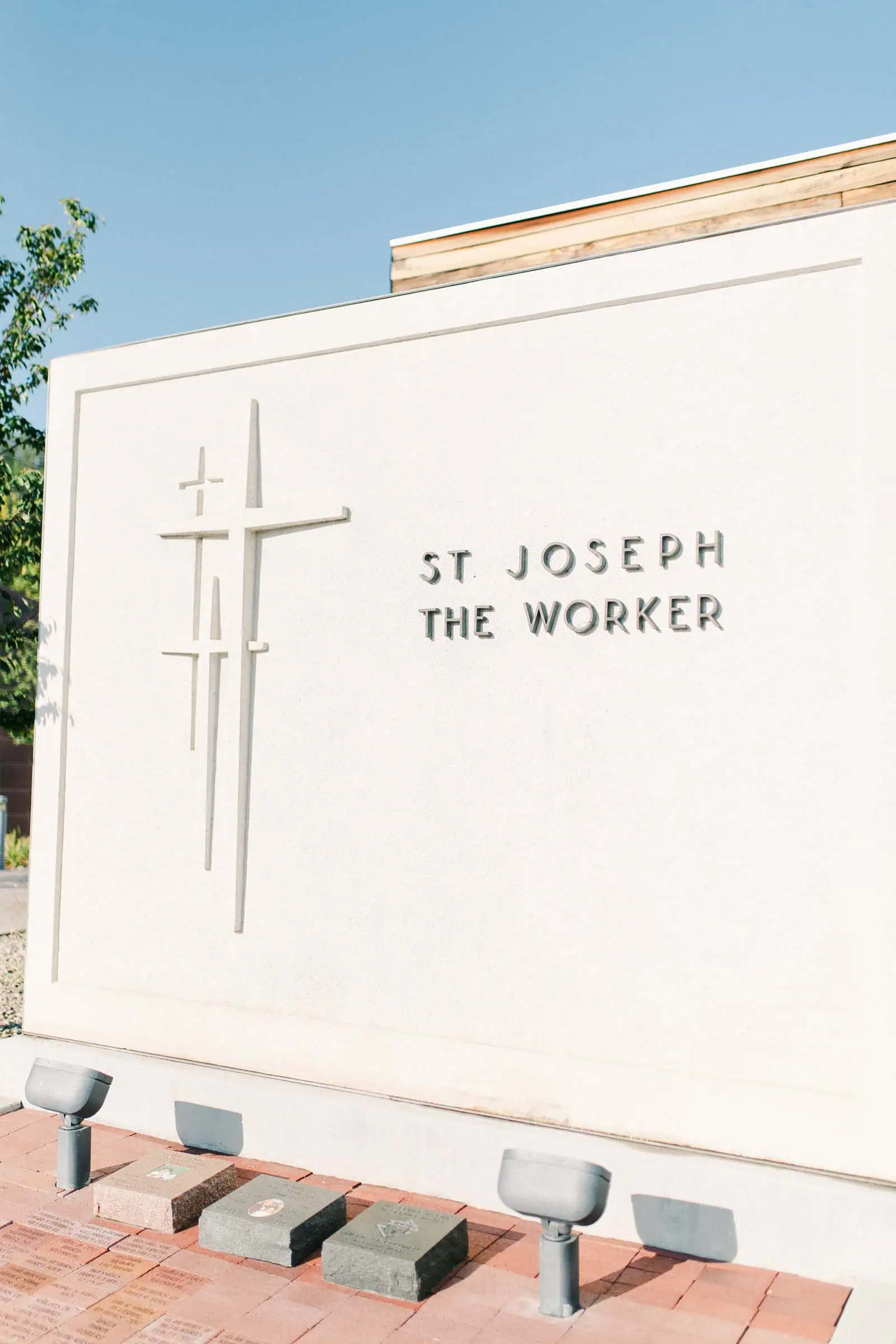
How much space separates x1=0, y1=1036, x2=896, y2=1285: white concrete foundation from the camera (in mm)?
4168

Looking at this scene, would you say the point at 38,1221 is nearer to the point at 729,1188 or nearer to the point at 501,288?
the point at 729,1188

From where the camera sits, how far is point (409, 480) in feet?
17.9

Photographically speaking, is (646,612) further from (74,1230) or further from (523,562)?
(74,1230)

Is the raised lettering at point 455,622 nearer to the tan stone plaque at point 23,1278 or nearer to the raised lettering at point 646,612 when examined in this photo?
the raised lettering at point 646,612

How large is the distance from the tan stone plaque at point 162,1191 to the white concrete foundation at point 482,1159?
0.45 m

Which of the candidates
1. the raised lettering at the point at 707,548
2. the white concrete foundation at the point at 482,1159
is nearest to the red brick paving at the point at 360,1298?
the white concrete foundation at the point at 482,1159

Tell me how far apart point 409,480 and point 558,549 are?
90cm

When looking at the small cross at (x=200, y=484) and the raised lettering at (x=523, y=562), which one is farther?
the small cross at (x=200, y=484)

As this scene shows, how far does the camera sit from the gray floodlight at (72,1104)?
16.8 ft

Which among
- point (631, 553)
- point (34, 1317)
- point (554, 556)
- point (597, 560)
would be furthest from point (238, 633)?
point (34, 1317)

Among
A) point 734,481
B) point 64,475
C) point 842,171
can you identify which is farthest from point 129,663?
point 842,171

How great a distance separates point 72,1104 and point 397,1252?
1.82 metres

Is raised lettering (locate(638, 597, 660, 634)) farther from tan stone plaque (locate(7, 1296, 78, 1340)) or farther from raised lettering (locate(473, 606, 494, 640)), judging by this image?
tan stone plaque (locate(7, 1296, 78, 1340))

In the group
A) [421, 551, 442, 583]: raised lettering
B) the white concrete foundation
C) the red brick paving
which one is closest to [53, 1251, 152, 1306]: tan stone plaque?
the red brick paving
